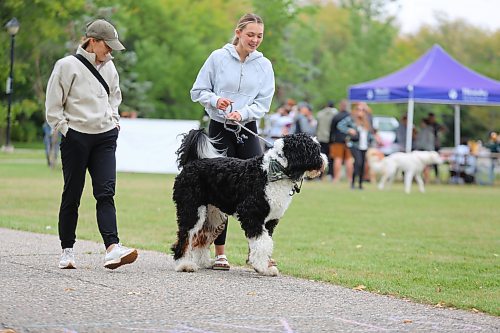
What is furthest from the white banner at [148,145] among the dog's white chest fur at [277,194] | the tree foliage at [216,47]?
the dog's white chest fur at [277,194]

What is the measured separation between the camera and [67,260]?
8.67 m

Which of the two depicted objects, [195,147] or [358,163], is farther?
[358,163]

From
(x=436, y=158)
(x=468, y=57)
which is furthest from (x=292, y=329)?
(x=468, y=57)

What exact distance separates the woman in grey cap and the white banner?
60.4ft

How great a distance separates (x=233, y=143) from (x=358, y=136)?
48.4ft

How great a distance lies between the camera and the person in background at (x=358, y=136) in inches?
931

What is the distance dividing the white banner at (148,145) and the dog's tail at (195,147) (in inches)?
721

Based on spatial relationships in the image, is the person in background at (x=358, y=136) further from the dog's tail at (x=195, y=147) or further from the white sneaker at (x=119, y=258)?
the white sneaker at (x=119, y=258)

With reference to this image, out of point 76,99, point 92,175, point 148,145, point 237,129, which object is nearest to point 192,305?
point 92,175

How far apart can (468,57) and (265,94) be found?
201 ft

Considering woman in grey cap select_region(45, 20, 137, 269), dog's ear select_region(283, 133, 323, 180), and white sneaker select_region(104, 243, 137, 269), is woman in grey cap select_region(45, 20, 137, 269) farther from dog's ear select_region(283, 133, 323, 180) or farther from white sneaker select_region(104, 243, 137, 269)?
dog's ear select_region(283, 133, 323, 180)

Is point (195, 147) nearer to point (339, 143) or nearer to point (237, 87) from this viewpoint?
point (237, 87)

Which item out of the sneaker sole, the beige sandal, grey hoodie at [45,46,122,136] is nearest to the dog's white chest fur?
the beige sandal

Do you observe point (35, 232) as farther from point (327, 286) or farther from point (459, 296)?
point (459, 296)
